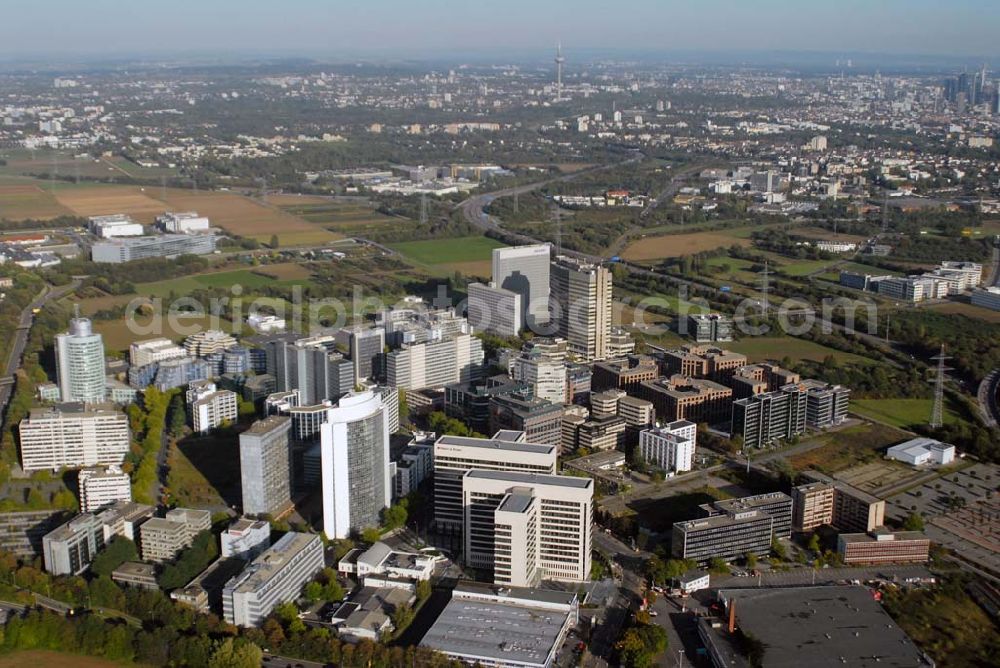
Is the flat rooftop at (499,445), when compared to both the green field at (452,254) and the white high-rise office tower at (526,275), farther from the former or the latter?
the green field at (452,254)

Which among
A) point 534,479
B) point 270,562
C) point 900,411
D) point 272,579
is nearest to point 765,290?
point 900,411

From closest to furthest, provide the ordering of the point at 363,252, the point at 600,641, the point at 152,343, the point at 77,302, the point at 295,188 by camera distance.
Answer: the point at 600,641, the point at 152,343, the point at 77,302, the point at 363,252, the point at 295,188

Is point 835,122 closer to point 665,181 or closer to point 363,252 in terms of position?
point 665,181

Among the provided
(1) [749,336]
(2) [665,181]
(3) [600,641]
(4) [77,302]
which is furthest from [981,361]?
(2) [665,181]

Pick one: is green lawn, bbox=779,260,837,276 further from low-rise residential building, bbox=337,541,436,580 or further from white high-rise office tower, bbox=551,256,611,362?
low-rise residential building, bbox=337,541,436,580

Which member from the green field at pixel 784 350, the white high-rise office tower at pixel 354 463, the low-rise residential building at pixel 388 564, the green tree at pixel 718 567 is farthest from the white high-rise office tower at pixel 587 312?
the low-rise residential building at pixel 388 564

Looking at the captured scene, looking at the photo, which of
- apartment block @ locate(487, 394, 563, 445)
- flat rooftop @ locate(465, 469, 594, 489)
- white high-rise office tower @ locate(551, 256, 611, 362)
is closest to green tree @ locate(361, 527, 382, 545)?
flat rooftop @ locate(465, 469, 594, 489)
